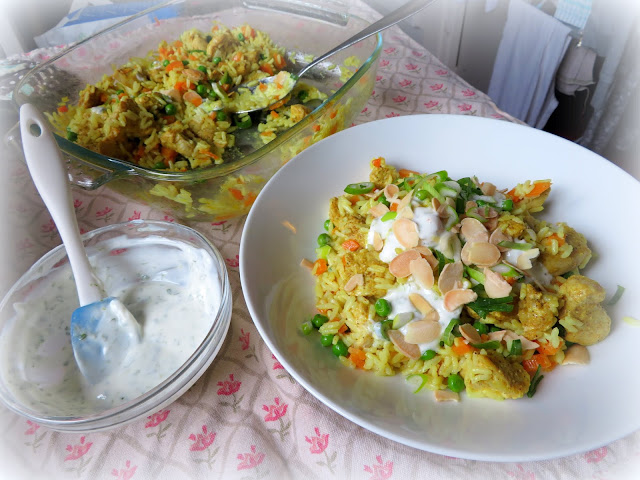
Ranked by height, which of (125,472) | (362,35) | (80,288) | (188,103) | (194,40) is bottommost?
(125,472)

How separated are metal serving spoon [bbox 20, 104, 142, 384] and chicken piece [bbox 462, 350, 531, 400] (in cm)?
111

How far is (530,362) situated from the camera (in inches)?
61.5

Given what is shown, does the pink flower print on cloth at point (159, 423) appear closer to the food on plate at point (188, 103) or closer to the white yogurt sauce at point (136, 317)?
the white yogurt sauce at point (136, 317)

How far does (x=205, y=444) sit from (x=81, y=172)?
46.8 inches

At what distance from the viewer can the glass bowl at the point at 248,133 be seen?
1873 millimetres

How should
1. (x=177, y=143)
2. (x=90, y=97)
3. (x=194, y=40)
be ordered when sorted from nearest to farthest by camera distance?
(x=177, y=143)
(x=90, y=97)
(x=194, y=40)

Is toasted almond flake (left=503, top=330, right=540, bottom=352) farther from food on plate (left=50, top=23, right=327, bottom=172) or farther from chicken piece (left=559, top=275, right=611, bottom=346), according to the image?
food on plate (left=50, top=23, right=327, bottom=172)

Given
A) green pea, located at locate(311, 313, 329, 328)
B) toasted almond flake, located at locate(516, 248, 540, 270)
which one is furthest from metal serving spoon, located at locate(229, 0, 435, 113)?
toasted almond flake, located at locate(516, 248, 540, 270)

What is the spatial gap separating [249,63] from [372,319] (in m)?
1.65

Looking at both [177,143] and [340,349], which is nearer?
[340,349]

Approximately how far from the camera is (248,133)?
2.34 m

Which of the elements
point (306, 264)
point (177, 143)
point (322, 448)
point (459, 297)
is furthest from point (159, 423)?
Result: point (177, 143)

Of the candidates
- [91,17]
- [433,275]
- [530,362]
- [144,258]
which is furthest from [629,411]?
[91,17]

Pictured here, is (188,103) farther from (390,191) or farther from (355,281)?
(355,281)
